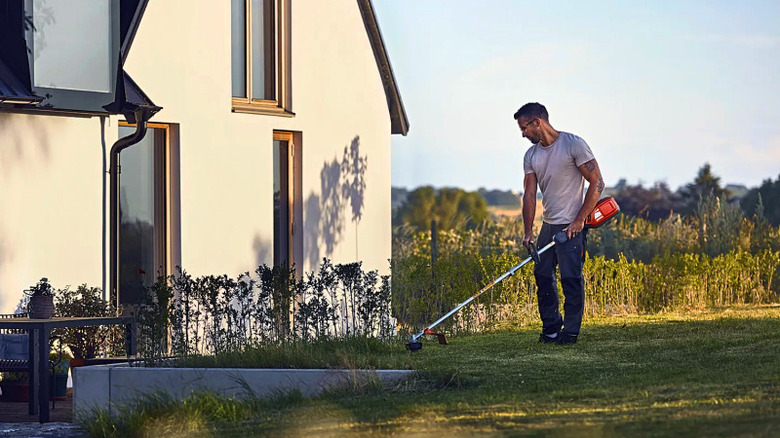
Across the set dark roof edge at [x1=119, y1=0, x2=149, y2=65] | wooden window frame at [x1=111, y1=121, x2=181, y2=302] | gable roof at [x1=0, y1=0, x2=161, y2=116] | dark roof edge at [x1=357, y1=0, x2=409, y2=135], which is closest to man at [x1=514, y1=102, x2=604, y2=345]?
gable roof at [x1=0, y1=0, x2=161, y2=116]

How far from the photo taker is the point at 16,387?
30.5ft

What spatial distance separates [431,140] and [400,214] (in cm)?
1762

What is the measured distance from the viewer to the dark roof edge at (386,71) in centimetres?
1423

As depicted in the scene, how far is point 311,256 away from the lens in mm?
13430

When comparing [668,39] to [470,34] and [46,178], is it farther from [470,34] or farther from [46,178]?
[46,178]

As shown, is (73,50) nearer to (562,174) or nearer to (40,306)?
(40,306)

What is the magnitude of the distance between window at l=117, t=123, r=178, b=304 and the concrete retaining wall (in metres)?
3.09

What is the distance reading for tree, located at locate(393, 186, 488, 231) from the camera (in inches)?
2410

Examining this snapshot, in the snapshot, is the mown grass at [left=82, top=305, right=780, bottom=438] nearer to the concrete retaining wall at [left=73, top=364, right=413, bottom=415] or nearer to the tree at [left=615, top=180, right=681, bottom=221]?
the concrete retaining wall at [left=73, top=364, right=413, bottom=415]

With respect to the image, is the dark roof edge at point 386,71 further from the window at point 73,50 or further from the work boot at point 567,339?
the work boot at point 567,339

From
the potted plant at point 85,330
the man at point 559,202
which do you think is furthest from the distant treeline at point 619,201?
the man at point 559,202

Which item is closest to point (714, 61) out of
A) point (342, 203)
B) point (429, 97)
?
point (429, 97)

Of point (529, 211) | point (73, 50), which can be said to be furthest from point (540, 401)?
point (73, 50)

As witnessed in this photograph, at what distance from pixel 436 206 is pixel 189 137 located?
52511 millimetres
